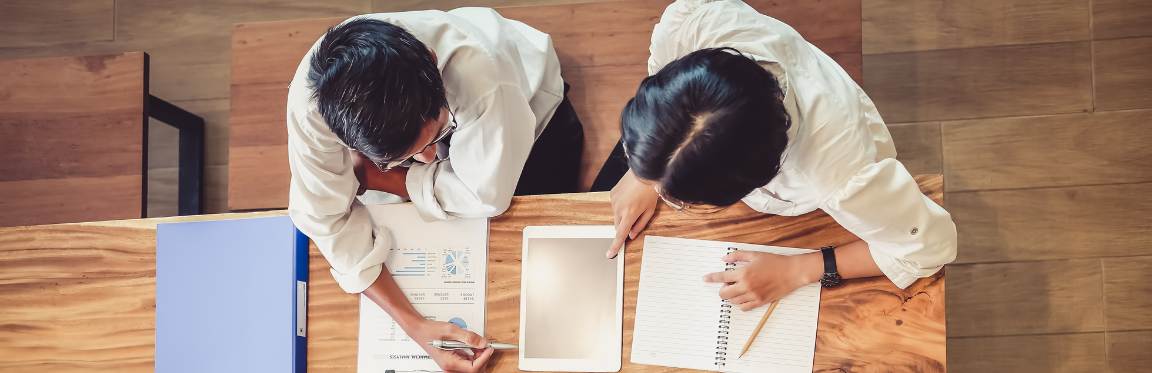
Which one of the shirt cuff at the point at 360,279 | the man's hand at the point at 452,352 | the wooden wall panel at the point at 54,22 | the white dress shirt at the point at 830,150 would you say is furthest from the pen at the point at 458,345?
the wooden wall panel at the point at 54,22

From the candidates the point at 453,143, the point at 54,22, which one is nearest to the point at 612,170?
the point at 453,143

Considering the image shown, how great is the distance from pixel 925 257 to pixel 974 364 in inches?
36.9

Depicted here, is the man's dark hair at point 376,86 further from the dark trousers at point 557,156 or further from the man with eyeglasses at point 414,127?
the dark trousers at point 557,156

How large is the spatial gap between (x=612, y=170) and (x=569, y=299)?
0.29 metres

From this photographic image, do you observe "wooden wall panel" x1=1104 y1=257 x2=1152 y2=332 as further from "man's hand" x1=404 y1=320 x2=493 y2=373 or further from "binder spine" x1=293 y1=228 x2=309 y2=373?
"binder spine" x1=293 y1=228 x2=309 y2=373

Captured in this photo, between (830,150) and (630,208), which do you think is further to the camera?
(630,208)

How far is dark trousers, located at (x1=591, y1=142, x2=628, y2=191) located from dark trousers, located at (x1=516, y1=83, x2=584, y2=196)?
64 mm

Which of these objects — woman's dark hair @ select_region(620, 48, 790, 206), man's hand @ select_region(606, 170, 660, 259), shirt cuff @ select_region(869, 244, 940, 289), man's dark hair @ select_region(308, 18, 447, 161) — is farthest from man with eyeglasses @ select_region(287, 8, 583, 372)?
shirt cuff @ select_region(869, 244, 940, 289)

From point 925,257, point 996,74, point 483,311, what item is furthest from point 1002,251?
point 483,311

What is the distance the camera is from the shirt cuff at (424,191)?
4.05 feet

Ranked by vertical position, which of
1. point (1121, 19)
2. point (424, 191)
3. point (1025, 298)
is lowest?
point (1025, 298)

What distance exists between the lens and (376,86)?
0.93 metres

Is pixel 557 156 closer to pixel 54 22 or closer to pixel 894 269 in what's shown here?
pixel 894 269

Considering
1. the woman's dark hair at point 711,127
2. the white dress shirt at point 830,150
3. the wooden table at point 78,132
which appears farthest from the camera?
the wooden table at point 78,132
